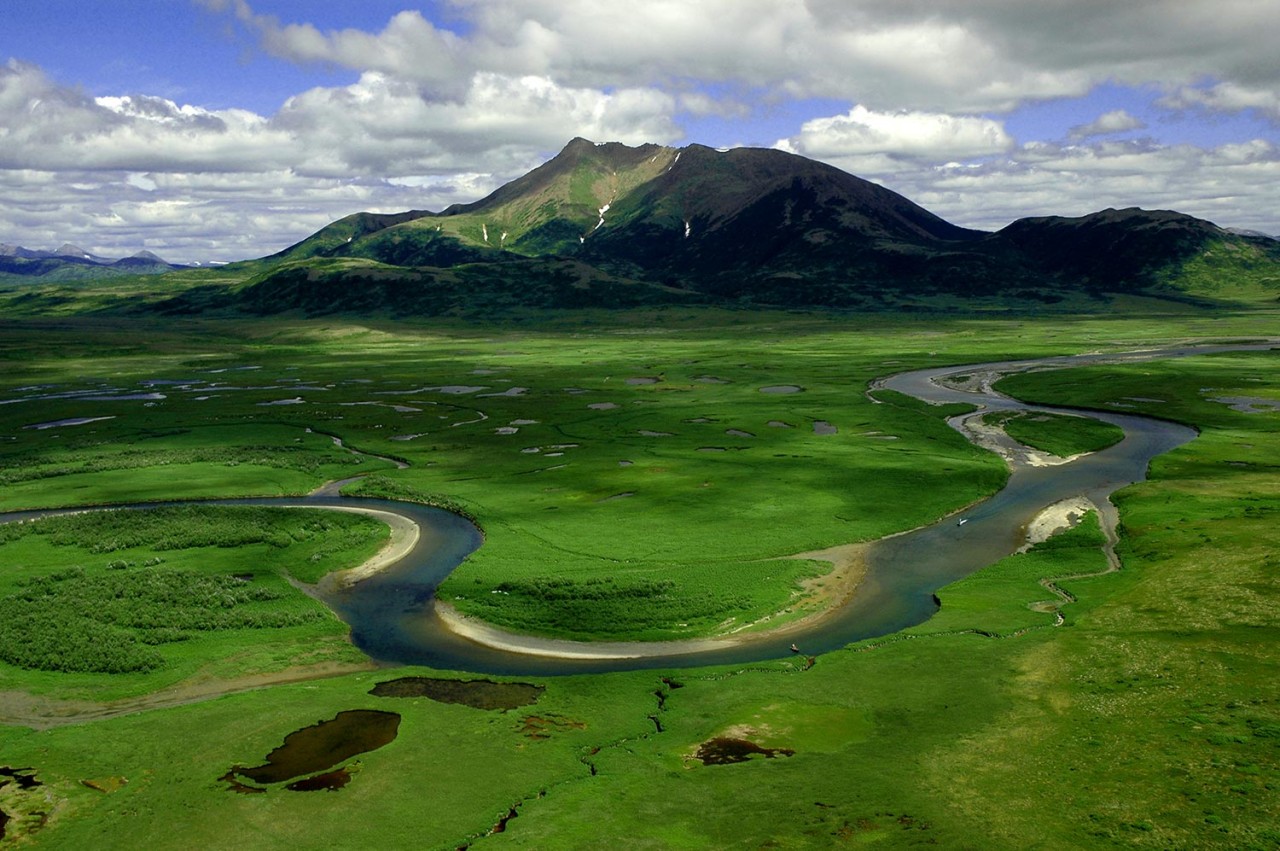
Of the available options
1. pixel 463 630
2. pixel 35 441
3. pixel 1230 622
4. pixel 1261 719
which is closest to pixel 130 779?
pixel 463 630

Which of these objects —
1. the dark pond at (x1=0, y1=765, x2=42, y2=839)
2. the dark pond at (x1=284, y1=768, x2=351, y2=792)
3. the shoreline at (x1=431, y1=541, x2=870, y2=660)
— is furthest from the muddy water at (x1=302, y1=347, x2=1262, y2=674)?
the dark pond at (x1=0, y1=765, x2=42, y2=839)

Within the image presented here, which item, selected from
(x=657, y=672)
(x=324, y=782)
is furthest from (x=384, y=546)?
(x=324, y=782)

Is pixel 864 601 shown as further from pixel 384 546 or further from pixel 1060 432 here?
pixel 1060 432

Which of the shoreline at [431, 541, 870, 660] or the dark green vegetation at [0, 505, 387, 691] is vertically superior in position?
the dark green vegetation at [0, 505, 387, 691]

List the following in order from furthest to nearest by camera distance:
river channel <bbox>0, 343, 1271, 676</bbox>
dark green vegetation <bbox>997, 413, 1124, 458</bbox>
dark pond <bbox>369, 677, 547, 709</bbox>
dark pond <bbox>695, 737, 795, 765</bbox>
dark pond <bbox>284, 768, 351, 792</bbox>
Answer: dark green vegetation <bbox>997, 413, 1124, 458</bbox>
river channel <bbox>0, 343, 1271, 676</bbox>
dark pond <bbox>369, 677, 547, 709</bbox>
dark pond <bbox>695, 737, 795, 765</bbox>
dark pond <bbox>284, 768, 351, 792</bbox>

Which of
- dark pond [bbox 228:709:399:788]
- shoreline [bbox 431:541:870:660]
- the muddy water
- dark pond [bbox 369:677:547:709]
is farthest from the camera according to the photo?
shoreline [bbox 431:541:870:660]

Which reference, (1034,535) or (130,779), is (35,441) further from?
(1034,535)

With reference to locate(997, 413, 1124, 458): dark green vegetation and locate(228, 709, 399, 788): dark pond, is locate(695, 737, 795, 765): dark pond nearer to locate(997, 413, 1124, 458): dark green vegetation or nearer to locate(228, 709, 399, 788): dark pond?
locate(228, 709, 399, 788): dark pond
